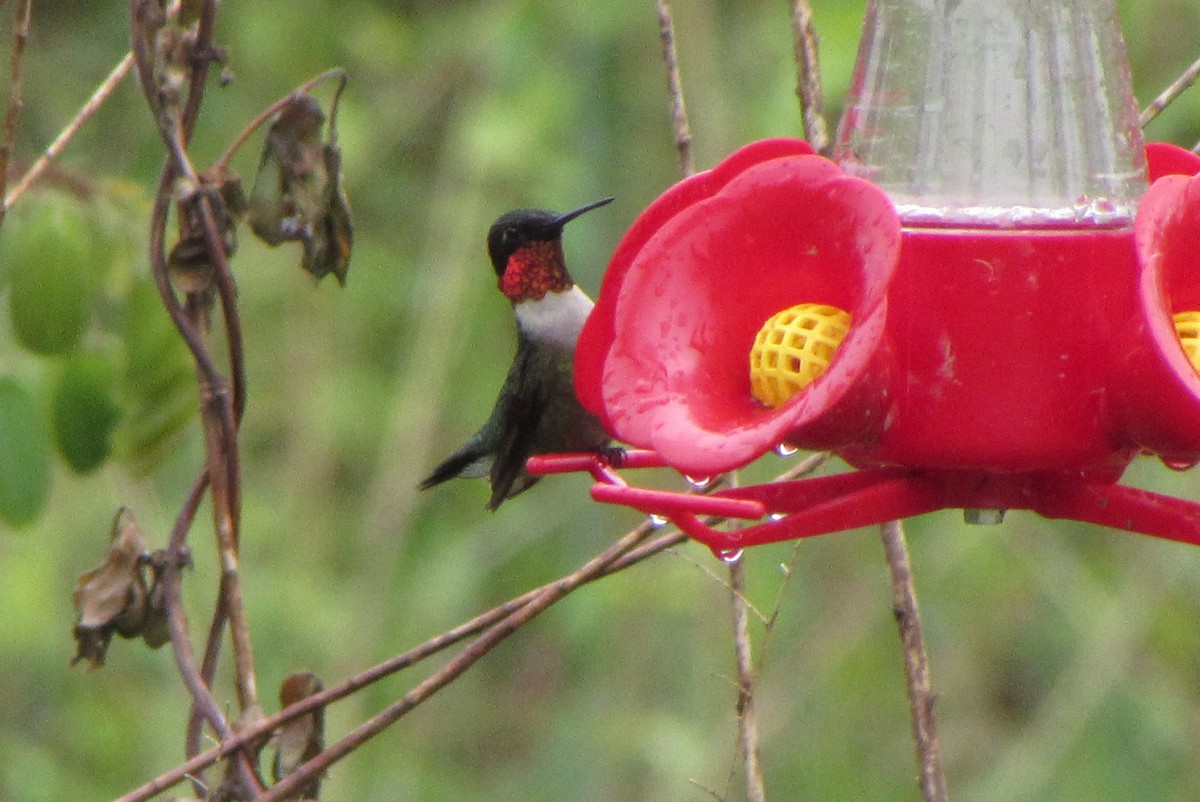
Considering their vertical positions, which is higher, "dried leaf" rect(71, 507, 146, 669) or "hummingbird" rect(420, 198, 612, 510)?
"dried leaf" rect(71, 507, 146, 669)

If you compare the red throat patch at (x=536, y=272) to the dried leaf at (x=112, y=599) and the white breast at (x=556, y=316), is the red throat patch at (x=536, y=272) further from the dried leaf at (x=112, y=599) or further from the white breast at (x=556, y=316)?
the dried leaf at (x=112, y=599)

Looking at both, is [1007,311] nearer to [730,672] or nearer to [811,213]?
[811,213]

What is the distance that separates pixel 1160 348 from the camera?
1.65 metres

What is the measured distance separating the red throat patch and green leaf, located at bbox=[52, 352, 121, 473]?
3.49 ft

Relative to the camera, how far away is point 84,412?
2656mm

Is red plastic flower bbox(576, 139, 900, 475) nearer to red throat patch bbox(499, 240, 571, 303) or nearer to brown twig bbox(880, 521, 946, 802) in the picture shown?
brown twig bbox(880, 521, 946, 802)

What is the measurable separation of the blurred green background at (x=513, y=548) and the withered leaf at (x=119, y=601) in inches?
90.7

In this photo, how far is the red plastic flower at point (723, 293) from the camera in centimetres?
176

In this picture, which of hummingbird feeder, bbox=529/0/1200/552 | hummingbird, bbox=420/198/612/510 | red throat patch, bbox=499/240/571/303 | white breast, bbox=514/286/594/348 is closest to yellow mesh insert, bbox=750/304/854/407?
hummingbird feeder, bbox=529/0/1200/552

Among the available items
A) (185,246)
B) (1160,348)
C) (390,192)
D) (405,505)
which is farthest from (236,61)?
(1160,348)

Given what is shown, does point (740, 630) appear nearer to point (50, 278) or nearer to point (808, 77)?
point (808, 77)

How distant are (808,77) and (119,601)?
3.64ft

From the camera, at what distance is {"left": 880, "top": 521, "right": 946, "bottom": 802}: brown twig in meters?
2.02

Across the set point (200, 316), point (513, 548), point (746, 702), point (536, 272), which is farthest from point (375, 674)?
point (513, 548)
